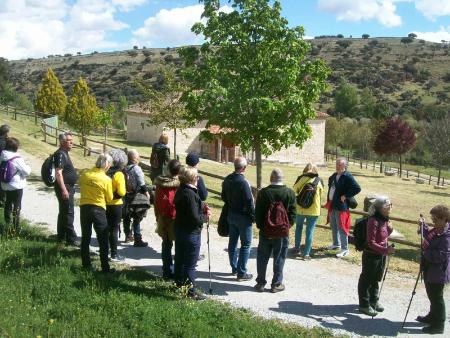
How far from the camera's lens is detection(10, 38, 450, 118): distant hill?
84625 mm

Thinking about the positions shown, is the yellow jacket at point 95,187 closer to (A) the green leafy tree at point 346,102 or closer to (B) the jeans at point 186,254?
(B) the jeans at point 186,254

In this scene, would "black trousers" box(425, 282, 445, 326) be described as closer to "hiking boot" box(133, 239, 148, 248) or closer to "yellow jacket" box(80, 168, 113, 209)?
"yellow jacket" box(80, 168, 113, 209)

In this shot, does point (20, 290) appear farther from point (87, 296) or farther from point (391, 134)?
point (391, 134)

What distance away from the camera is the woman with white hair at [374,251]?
20.6 feet

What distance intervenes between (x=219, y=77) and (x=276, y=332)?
9486 mm

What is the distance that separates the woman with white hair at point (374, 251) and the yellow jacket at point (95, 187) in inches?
140

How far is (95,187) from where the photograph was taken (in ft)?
22.3

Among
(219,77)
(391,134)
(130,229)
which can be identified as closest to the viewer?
(130,229)

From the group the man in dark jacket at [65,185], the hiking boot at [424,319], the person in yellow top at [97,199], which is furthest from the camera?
the man in dark jacket at [65,185]

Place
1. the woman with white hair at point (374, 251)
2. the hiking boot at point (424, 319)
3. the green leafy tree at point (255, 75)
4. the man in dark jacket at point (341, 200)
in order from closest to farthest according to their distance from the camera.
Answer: the hiking boot at point (424, 319)
the woman with white hair at point (374, 251)
the man in dark jacket at point (341, 200)
the green leafy tree at point (255, 75)

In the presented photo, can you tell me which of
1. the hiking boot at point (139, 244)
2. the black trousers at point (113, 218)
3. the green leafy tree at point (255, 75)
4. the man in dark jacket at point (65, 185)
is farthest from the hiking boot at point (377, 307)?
the green leafy tree at point (255, 75)

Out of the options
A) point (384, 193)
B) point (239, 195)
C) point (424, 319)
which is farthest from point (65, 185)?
point (384, 193)

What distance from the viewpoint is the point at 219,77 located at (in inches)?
547

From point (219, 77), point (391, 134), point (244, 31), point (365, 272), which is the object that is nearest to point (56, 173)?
point (365, 272)
